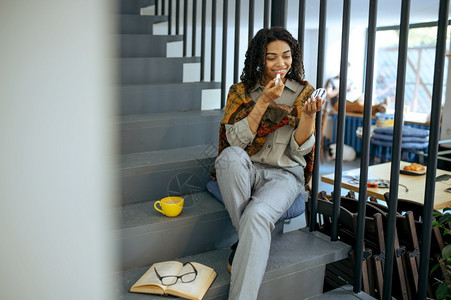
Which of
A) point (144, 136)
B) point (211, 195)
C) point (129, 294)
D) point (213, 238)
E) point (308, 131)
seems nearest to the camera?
point (129, 294)

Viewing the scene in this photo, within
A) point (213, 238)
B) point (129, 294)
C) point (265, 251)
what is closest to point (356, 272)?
point (265, 251)

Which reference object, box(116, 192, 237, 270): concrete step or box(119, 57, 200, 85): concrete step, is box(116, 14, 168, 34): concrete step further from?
box(116, 192, 237, 270): concrete step

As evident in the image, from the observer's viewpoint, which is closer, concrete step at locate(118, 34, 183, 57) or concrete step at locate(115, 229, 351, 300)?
concrete step at locate(115, 229, 351, 300)

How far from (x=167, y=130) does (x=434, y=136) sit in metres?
1.29

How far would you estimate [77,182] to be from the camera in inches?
14.9

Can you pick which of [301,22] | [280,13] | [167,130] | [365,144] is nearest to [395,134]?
[365,144]

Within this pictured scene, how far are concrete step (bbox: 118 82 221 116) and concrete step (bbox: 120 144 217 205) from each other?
36 centimetres

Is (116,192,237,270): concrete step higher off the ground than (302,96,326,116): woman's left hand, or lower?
lower

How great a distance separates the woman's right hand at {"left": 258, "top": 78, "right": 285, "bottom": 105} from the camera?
1599mm

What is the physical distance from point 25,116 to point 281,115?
146 centimetres

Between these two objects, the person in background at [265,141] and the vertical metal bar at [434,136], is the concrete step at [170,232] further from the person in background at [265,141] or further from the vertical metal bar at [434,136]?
the vertical metal bar at [434,136]

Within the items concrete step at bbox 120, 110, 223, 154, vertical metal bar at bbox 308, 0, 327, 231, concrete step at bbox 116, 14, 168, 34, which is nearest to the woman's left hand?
vertical metal bar at bbox 308, 0, 327, 231

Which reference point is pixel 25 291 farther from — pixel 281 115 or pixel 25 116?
pixel 281 115

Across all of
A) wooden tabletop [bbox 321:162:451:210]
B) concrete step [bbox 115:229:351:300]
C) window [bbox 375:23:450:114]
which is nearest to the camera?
concrete step [bbox 115:229:351:300]
